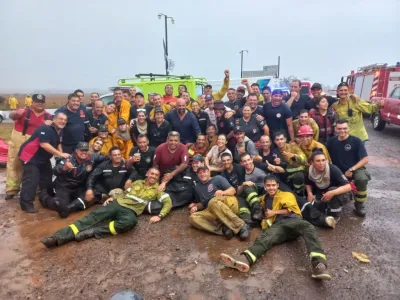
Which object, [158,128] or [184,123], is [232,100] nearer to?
[184,123]

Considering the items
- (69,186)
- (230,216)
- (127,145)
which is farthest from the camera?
(127,145)

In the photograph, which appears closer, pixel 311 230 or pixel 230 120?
pixel 311 230

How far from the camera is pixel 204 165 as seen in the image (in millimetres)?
5418

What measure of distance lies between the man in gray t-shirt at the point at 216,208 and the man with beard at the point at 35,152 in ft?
7.60

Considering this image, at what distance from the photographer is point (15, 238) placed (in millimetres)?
4465

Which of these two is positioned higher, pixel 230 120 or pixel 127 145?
pixel 230 120

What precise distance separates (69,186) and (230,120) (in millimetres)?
3074

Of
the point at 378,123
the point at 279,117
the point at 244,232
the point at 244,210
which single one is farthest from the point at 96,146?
the point at 378,123

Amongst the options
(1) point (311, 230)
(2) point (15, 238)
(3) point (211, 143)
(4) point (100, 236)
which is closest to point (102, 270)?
(4) point (100, 236)

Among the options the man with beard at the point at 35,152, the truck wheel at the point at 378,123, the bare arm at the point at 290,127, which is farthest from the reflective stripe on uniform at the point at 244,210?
the truck wheel at the point at 378,123

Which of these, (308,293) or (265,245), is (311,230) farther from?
(308,293)

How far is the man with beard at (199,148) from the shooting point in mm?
5820

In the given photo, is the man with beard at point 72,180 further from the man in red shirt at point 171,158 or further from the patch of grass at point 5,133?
the patch of grass at point 5,133

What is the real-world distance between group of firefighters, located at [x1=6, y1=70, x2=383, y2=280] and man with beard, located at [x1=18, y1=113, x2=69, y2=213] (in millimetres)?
17
